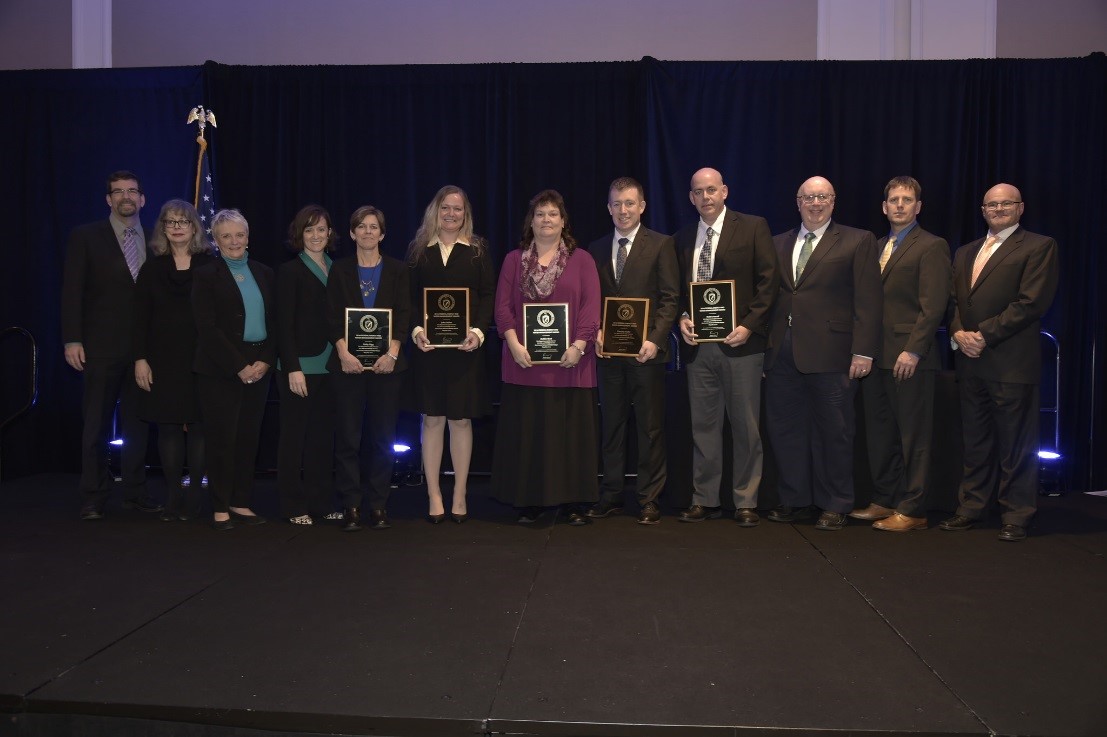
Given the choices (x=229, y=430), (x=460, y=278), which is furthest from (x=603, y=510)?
(x=229, y=430)

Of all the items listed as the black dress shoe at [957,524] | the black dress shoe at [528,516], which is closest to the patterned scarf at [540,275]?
the black dress shoe at [528,516]

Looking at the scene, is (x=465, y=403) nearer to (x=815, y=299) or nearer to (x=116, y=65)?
(x=815, y=299)

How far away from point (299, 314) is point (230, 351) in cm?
38

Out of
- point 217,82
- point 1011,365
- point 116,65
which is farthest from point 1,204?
point 1011,365

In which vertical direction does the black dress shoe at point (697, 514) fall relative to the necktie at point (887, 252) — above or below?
below

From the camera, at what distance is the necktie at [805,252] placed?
4.48 metres

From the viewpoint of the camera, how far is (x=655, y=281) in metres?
4.50

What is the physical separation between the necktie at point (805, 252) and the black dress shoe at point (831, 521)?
1.21 m

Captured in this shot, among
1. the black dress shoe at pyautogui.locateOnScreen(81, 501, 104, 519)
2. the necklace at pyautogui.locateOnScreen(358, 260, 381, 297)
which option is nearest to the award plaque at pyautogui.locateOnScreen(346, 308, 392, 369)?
the necklace at pyautogui.locateOnScreen(358, 260, 381, 297)

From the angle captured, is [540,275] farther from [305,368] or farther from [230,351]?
[230,351]

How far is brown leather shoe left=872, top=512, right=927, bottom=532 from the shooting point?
4414mm

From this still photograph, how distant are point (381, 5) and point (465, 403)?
3.89m

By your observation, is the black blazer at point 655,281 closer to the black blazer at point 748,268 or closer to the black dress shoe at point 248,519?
the black blazer at point 748,268

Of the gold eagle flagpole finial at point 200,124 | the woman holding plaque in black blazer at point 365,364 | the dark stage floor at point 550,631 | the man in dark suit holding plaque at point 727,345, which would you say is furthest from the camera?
the gold eagle flagpole finial at point 200,124
